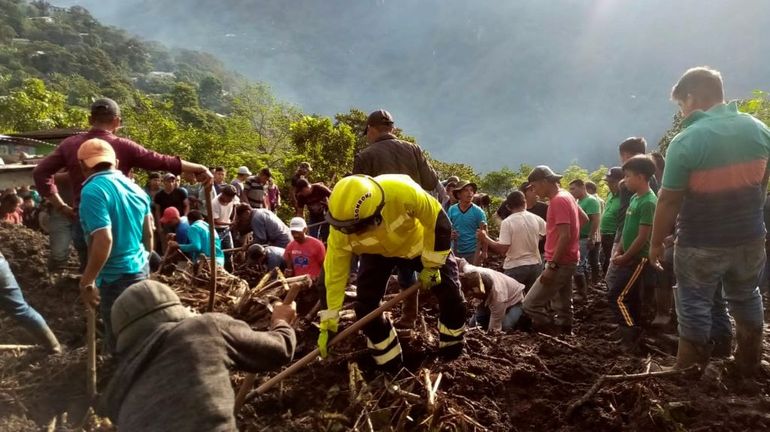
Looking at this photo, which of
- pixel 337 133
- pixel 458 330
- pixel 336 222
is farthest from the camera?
pixel 337 133

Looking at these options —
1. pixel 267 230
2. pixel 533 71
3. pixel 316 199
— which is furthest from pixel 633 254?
pixel 533 71

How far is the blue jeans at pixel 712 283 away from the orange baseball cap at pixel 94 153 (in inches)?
149

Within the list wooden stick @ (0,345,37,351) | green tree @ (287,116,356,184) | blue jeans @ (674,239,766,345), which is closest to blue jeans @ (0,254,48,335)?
wooden stick @ (0,345,37,351)

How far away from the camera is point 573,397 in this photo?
3.04 meters

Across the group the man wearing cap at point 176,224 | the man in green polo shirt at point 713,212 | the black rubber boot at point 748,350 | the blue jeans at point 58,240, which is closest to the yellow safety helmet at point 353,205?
the man in green polo shirt at point 713,212

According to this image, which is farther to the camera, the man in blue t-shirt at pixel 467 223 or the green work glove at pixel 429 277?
the man in blue t-shirt at pixel 467 223

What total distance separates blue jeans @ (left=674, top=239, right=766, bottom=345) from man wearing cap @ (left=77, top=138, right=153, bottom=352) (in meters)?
3.58

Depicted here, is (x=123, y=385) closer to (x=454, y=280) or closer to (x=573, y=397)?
(x=454, y=280)

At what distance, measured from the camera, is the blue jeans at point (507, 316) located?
4.80m

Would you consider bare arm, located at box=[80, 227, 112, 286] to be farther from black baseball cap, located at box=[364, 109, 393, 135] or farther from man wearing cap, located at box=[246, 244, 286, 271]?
man wearing cap, located at box=[246, 244, 286, 271]

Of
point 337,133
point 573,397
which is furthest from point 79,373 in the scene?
point 337,133

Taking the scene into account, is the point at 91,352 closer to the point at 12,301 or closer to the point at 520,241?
the point at 12,301

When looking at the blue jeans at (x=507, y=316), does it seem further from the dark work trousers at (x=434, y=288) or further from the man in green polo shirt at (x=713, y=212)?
the man in green polo shirt at (x=713, y=212)

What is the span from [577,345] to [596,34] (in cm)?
16814
